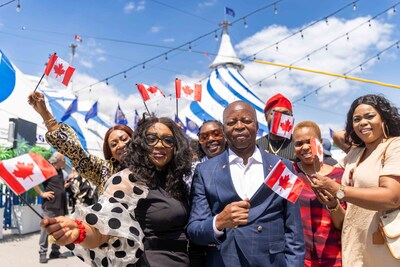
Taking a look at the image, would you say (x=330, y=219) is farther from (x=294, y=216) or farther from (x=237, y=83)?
(x=237, y=83)

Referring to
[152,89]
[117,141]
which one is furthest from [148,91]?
[117,141]

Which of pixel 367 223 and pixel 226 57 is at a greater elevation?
pixel 226 57

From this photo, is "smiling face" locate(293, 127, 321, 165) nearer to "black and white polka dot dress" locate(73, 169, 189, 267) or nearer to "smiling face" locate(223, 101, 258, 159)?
"smiling face" locate(223, 101, 258, 159)

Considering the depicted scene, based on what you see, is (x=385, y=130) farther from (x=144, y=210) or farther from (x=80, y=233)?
(x=80, y=233)

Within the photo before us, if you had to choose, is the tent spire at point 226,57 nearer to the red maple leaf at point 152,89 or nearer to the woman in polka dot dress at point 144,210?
the red maple leaf at point 152,89

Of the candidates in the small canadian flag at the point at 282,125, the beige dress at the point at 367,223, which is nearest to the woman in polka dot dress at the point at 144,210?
the beige dress at the point at 367,223

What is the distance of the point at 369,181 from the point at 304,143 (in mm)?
627

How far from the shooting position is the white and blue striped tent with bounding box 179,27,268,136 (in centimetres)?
1733

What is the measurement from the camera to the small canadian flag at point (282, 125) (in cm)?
351

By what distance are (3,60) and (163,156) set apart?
854cm

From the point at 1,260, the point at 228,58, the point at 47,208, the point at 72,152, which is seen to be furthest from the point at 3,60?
the point at 228,58

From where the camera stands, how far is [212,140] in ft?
12.2

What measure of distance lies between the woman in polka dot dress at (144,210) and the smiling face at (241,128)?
0.38m

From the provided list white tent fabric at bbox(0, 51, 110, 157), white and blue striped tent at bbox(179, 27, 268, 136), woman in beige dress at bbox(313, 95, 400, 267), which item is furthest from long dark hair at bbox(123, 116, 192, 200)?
white and blue striped tent at bbox(179, 27, 268, 136)
